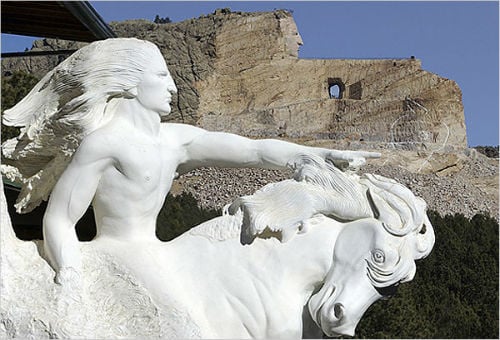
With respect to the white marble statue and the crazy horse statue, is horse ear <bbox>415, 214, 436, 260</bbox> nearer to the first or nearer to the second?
the crazy horse statue

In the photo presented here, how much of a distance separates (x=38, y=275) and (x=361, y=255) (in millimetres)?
795

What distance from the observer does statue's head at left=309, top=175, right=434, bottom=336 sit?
2324mm

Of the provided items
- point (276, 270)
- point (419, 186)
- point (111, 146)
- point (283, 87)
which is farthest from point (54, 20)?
point (283, 87)

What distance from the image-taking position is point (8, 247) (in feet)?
7.88

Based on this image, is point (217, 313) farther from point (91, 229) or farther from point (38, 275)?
point (91, 229)

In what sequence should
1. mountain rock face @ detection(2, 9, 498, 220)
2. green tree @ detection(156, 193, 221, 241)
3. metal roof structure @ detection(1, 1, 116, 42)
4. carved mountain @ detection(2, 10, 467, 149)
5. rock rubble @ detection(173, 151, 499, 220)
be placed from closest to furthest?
metal roof structure @ detection(1, 1, 116, 42) → green tree @ detection(156, 193, 221, 241) → rock rubble @ detection(173, 151, 499, 220) → mountain rock face @ detection(2, 9, 498, 220) → carved mountain @ detection(2, 10, 467, 149)

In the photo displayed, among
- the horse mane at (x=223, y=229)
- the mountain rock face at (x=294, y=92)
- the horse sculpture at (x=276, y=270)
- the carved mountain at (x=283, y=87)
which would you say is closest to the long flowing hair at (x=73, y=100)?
the horse sculpture at (x=276, y=270)

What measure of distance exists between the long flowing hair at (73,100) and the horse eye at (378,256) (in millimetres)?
732

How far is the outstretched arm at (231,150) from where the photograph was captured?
97.6 inches

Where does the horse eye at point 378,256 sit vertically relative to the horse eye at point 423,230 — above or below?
below

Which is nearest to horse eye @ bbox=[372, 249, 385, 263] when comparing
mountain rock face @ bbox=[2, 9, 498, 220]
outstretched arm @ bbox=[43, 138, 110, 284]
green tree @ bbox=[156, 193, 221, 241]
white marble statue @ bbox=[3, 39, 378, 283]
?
white marble statue @ bbox=[3, 39, 378, 283]

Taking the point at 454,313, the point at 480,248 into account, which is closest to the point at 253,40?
the point at 480,248

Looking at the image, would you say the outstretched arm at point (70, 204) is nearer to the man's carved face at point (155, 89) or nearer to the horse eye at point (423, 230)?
the man's carved face at point (155, 89)

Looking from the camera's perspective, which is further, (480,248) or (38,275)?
(480,248)
